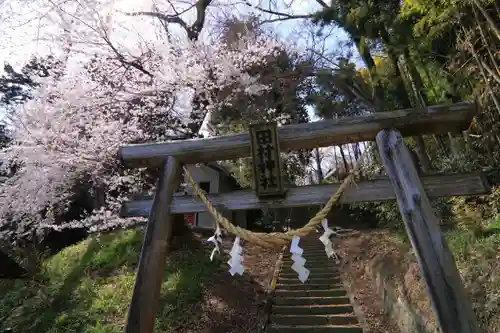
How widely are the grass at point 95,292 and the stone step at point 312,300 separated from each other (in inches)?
65.7

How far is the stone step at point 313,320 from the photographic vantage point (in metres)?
5.67

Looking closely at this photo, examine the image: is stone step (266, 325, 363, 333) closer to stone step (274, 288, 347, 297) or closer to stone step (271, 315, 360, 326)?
stone step (271, 315, 360, 326)

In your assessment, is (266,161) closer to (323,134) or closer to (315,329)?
(323,134)

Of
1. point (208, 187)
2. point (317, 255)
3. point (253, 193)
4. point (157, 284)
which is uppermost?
point (208, 187)

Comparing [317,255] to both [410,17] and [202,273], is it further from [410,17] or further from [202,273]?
[410,17]

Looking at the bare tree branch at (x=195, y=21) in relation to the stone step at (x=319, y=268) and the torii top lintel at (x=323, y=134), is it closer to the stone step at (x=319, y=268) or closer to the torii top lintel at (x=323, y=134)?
the torii top lintel at (x=323, y=134)

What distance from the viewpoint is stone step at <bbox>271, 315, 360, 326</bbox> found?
18.6 feet

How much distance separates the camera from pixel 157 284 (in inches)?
121

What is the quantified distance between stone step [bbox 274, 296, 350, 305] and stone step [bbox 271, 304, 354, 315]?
207 millimetres

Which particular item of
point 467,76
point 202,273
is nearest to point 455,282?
point 202,273

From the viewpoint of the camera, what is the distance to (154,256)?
10.3 ft

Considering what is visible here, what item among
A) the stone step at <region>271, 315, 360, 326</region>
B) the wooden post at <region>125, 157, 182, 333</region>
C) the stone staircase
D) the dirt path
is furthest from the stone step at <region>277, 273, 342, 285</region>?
the wooden post at <region>125, 157, 182, 333</region>

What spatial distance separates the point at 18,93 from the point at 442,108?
1780 centimetres

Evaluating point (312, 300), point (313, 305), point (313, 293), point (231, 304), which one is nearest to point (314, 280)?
point (313, 293)
